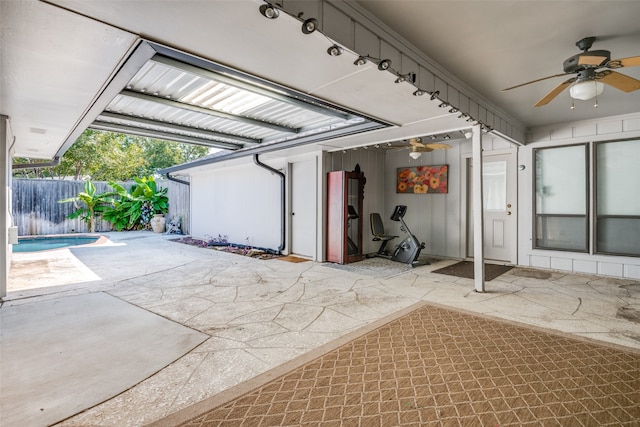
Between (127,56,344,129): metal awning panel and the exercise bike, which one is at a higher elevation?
(127,56,344,129): metal awning panel

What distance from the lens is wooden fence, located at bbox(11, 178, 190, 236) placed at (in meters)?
10.7

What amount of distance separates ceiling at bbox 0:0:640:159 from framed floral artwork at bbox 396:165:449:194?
2952 mm

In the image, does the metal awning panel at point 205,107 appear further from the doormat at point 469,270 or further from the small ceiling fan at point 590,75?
the doormat at point 469,270

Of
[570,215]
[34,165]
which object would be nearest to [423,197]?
[570,215]

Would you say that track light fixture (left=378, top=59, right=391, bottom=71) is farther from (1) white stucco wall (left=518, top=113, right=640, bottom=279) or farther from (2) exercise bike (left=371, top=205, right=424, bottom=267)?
(1) white stucco wall (left=518, top=113, right=640, bottom=279)

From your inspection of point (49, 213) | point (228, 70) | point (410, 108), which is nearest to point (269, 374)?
point (228, 70)

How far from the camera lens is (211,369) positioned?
2.28m

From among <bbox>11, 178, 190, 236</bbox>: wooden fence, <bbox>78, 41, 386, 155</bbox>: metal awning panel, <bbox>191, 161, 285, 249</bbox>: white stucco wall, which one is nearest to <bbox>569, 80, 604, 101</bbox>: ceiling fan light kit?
<bbox>78, 41, 386, 155</bbox>: metal awning panel

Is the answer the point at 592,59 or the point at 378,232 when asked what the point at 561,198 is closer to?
the point at 378,232

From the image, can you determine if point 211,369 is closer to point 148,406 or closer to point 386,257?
point 148,406

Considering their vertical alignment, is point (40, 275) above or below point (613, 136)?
below

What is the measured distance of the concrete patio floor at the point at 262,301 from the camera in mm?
2155

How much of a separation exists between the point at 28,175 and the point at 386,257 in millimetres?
18813

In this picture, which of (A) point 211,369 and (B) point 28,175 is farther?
(B) point 28,175
